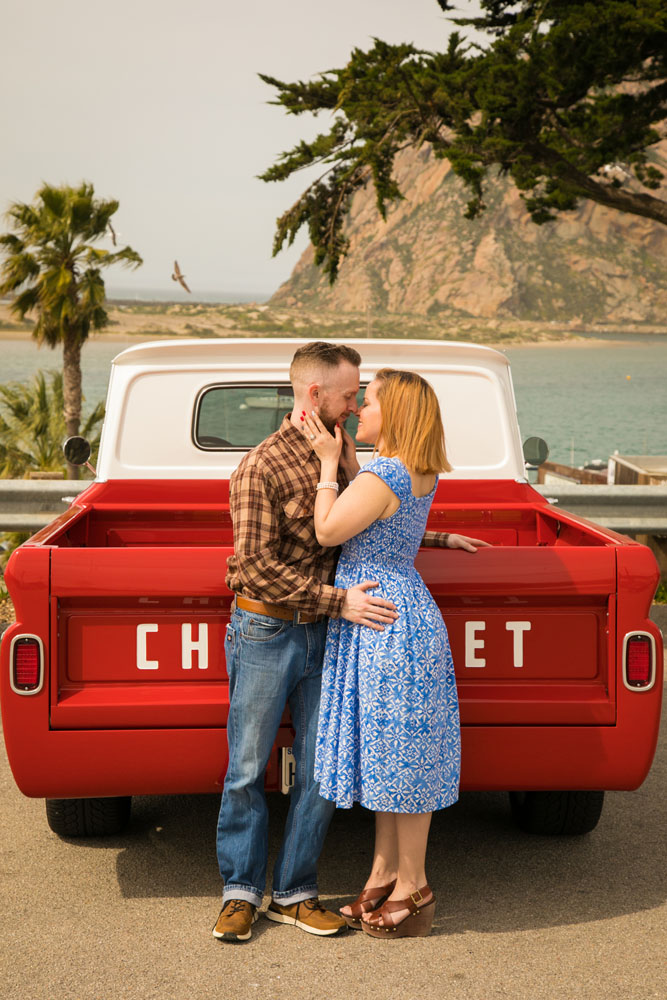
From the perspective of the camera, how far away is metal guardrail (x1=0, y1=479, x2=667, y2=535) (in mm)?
7230

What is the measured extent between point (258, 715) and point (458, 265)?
610 feet

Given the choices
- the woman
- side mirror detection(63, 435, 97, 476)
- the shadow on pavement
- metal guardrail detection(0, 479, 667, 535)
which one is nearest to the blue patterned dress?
the woman

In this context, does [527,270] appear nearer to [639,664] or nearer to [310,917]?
[639,664]

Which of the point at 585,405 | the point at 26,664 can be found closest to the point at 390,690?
the point at 26,664

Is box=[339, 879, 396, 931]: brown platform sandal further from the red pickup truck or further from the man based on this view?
the red pickup truck

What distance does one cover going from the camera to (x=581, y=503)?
293 inches

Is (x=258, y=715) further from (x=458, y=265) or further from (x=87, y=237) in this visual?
(x=458, y=265)

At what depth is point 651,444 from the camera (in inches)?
5389

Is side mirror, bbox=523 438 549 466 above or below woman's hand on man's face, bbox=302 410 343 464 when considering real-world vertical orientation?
below

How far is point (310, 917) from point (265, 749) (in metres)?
0.53

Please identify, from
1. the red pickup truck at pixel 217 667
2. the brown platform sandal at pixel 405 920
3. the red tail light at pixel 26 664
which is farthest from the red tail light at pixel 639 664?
the red tail light at pixel 26 664

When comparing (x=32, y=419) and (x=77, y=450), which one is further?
(x=32, y=419)

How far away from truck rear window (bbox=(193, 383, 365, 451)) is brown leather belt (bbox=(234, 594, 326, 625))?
225 cm

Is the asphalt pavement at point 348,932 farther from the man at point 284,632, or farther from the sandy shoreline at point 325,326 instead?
the sandy shoreline at point 325,326
